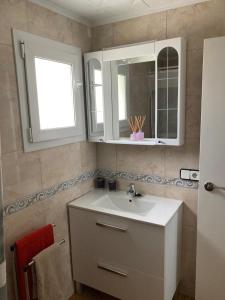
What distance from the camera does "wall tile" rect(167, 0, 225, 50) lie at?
1.61 meters

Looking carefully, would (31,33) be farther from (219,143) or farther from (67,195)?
(219,143)

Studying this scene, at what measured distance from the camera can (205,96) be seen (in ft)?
5.15

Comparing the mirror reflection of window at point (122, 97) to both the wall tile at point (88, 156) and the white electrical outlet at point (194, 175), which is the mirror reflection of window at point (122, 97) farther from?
the white electrical outlet at point (194, 175)

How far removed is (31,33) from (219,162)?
4.77ft

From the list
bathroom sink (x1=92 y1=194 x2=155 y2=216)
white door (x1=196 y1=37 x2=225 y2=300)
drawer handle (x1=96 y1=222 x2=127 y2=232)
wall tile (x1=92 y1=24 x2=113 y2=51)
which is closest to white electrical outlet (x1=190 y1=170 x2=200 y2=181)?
white door (x1=196 y1=37 x2=225 y2=300)

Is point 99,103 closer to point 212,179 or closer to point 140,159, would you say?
point 140,159

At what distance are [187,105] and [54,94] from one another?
3.15 ft

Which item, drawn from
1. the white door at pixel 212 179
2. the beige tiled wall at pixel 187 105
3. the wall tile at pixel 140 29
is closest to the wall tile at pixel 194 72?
the beige tiled wall at pixel 187 105

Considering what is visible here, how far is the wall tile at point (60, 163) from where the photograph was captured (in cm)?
173

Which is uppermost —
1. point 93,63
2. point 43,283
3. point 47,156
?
point 93,63

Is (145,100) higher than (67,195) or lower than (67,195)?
higher

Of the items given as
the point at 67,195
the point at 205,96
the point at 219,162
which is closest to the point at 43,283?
the point at 67,195

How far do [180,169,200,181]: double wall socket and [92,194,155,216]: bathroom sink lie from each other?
0.32m

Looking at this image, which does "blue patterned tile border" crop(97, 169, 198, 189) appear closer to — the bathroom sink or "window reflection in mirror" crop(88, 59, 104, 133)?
the bathroom sink
